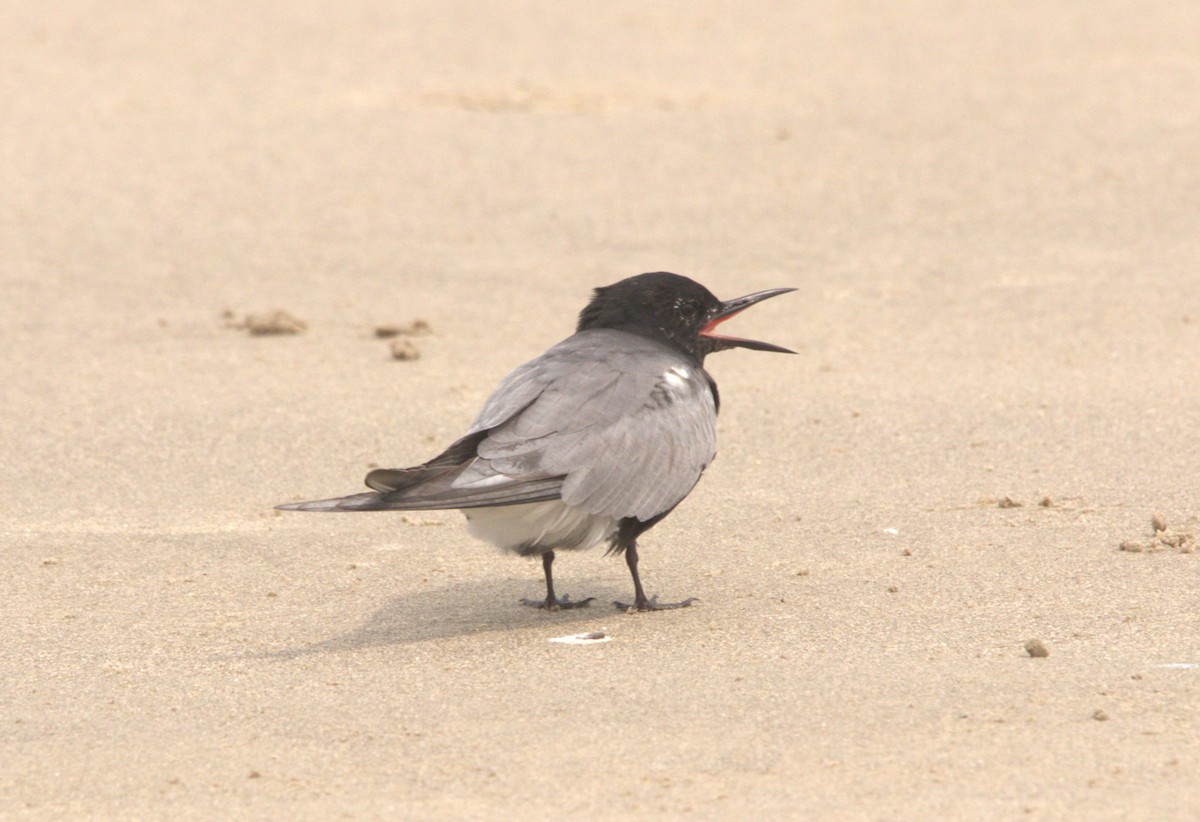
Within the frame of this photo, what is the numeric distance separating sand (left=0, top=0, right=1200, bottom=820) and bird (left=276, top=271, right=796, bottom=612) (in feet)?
1.18

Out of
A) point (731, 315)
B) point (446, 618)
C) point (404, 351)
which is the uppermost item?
point (731, 315)

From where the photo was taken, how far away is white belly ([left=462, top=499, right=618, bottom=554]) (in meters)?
5.18

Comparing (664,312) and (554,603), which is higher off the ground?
(664,312)

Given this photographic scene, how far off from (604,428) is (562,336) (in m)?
3.38

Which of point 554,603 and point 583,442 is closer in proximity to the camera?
point 583,442

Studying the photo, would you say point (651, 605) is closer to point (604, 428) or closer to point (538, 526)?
point (538, 526)

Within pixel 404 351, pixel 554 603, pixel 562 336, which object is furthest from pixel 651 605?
pixel 562 336

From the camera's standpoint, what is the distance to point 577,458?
520cm

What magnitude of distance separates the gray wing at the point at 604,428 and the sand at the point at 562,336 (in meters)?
0.49

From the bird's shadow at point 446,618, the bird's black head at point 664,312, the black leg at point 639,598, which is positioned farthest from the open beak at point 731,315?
Result: the bird's shadow at point 446,618

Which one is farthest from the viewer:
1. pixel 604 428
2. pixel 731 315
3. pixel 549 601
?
pixel 731 315

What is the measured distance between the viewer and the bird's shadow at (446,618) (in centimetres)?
513

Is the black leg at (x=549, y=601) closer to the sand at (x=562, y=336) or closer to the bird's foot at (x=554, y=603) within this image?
the bird's foot at (x=554, y=603)

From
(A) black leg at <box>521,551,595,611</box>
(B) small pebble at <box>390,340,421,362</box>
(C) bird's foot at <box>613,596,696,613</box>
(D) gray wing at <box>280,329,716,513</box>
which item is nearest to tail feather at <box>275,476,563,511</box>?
(D) gray wing at <box>280,329,716,513</box>
